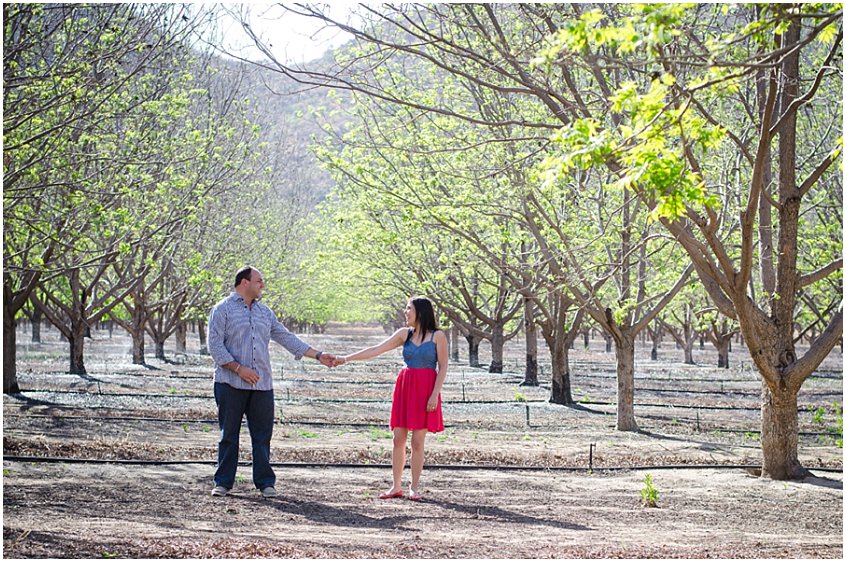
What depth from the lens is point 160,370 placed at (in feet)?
98.5

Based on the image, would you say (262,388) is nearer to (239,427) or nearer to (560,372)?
(239,427)

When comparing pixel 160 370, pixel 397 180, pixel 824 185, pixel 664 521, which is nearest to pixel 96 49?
pixel 664 521

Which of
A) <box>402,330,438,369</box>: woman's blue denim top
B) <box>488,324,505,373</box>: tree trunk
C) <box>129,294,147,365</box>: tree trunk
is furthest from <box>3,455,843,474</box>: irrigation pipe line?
<box>129,294,147,365</box>: tree trunk

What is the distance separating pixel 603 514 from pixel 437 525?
1.56 metres

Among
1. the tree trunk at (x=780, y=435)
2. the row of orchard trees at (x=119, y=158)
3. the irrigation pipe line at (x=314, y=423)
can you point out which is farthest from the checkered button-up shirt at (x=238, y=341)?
the irrigation pipe line at (x=314, y=423)

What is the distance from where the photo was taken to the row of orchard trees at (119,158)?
10719 millimetres

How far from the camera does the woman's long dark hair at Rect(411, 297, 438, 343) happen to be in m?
7.82

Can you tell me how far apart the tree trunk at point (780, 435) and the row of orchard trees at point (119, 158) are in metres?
7.41

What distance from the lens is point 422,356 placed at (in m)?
7.79

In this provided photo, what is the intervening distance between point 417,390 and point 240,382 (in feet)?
4.75

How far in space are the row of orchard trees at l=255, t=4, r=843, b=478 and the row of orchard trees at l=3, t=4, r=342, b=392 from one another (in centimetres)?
289

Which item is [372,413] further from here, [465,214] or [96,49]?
[96,49]

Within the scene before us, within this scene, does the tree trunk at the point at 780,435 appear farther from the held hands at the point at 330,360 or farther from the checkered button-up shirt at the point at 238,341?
the checkered button-up shirt at the point at 238,341

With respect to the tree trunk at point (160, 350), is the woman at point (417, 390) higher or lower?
higher
